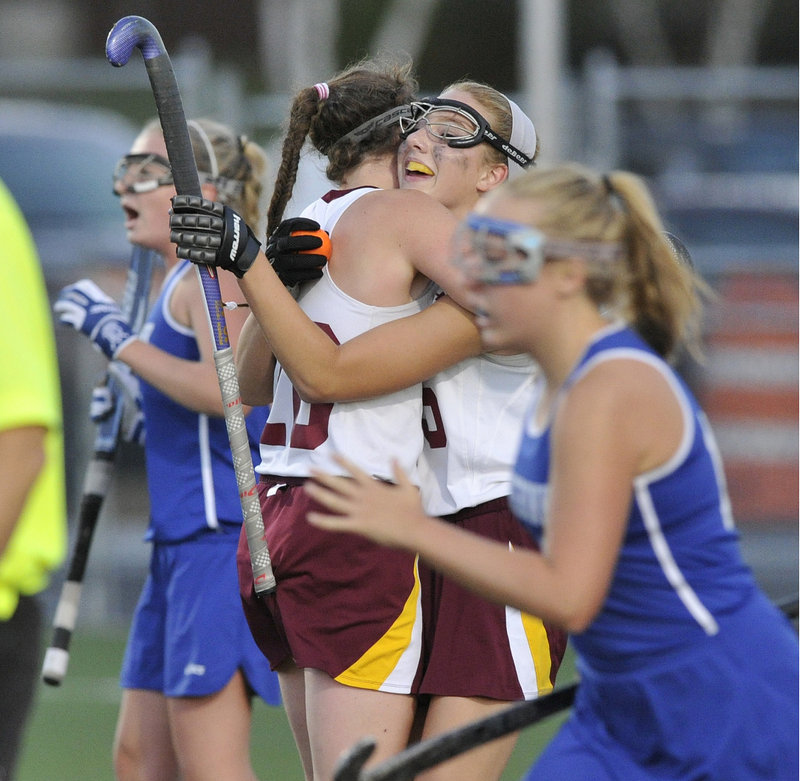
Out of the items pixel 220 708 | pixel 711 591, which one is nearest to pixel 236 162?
pixel 220 708

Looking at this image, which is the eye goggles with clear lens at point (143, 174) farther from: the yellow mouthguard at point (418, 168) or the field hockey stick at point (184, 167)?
the yellow mouthguard at point (418, 168)

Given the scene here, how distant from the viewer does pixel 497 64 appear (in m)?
21.2

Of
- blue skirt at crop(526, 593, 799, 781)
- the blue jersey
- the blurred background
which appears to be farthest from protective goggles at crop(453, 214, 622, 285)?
the blurred background

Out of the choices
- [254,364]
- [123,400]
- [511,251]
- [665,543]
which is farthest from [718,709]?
[123,400]

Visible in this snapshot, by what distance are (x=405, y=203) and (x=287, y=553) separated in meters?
0.82

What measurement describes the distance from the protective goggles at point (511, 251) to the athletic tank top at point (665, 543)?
0.14 m

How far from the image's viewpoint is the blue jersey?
3.99 metres

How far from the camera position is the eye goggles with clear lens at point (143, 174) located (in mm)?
4336

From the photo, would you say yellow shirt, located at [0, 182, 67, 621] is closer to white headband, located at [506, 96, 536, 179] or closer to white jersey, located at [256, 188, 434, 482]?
white jersey, located at [256, 188, 434, 482]

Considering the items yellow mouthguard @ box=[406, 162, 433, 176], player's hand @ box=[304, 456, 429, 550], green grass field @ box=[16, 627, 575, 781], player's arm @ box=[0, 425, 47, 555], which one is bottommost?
green grass field @ box=[16, 627, 575, 781]

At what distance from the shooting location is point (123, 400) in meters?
4.71

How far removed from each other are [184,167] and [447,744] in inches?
60.7

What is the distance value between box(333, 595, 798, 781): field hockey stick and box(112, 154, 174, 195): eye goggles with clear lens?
2415 millimetres

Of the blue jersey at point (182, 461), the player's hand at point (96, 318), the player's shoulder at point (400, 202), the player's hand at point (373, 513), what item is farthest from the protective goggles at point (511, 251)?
the player's hand at point (96, 318)
